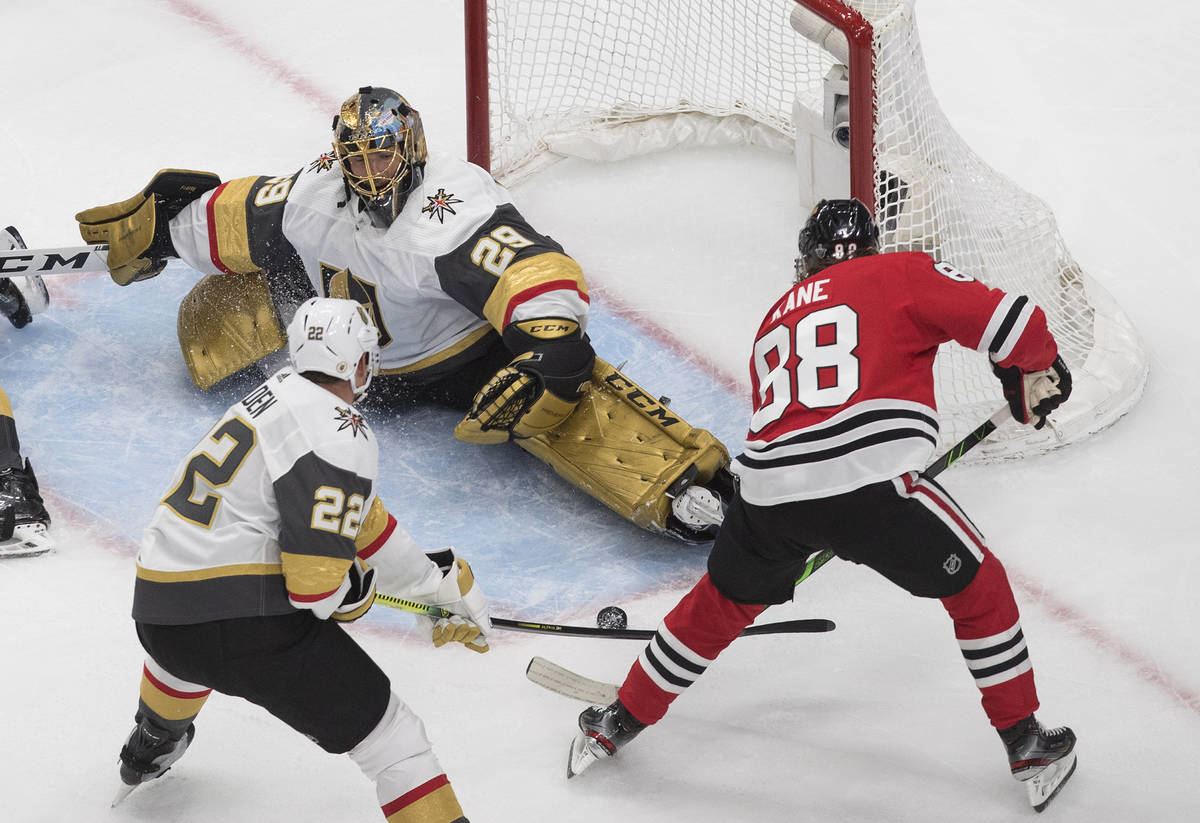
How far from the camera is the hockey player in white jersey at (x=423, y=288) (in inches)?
139

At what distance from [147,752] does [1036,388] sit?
5.61 ft

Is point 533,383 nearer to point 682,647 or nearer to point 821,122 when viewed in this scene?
point 682,647

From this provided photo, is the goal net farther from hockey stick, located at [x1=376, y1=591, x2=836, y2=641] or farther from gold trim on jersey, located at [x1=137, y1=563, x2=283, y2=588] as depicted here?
gold trim on jersey, located at [x1=137, y1=563, x2=283, y2=588]

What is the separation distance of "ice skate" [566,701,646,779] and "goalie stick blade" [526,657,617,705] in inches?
2.5

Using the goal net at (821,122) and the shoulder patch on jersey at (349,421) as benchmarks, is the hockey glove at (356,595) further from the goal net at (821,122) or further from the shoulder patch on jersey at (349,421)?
the goal net at (821,122)

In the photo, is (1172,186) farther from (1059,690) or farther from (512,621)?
(512,621)

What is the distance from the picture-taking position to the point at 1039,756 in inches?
112

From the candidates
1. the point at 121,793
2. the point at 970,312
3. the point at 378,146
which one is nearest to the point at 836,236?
the point at 970,312

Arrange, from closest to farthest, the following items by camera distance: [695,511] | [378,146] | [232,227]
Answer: [695,511]
[378,146]
[232,227]

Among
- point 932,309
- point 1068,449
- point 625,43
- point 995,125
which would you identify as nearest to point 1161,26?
point 995,125

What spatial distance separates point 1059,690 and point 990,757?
0.23 metres

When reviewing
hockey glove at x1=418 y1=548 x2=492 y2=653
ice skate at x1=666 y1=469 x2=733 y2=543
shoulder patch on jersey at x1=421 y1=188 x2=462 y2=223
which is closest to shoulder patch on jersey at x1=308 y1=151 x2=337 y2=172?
shoulder patch on jersey at x1=421 y1=188 x2=462 y2=223

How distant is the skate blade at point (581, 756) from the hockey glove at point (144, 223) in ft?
5.84

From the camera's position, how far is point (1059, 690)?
316 cm
